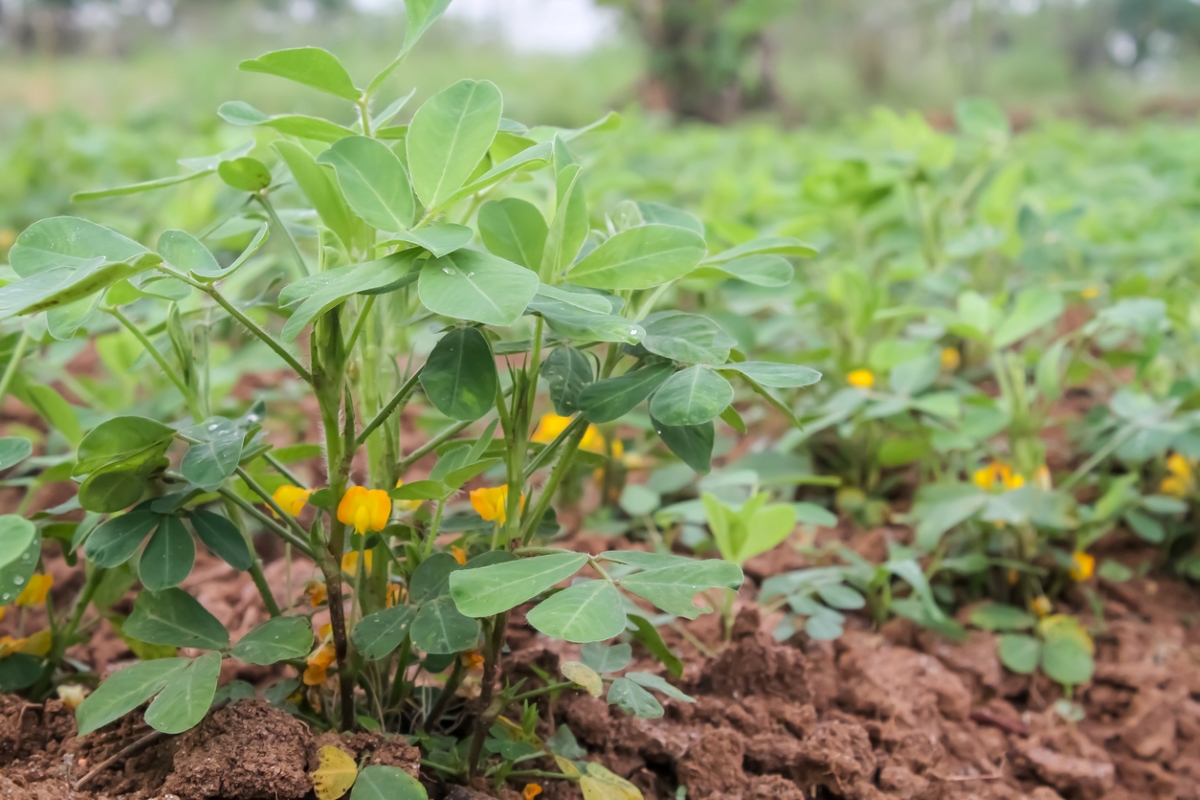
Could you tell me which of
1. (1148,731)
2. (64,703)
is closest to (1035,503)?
(1148,731)

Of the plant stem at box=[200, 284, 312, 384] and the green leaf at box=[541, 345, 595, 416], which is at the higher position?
the plant stem at box=[200, 284, 312, 384]

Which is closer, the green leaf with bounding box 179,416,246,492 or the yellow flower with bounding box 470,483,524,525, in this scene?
the green leaf with bounding box 179,416,246,492

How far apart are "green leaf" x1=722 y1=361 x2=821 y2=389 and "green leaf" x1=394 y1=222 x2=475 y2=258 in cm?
24

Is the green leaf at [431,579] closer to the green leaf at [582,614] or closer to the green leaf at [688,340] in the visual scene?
the green leaf at [582,614]

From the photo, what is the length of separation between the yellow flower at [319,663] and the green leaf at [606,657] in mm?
238

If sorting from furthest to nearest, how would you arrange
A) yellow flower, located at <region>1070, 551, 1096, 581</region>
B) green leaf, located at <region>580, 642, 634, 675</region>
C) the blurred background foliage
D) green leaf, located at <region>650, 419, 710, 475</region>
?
the blurred background foliage, yellow flower, located at <region>1070, 551, 1096, 581</region>, green leaf, located at <region>580, 642, 634, 675</region>, green leaf, located at <region>650, 419, 710, 475</region>

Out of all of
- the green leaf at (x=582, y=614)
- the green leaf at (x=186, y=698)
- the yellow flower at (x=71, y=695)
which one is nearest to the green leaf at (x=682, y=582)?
the green leaf at (x=582, y=614)

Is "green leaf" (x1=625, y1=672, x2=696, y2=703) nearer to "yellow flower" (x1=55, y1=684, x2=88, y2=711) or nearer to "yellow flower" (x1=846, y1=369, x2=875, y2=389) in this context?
"yellow flower" (x1=55, y1=684, x2=88, y2=711)

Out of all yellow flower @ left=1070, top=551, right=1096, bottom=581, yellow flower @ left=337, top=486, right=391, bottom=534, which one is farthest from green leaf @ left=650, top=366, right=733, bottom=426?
yellow flower @ left=1070, top=551, right=1096, bottom=581

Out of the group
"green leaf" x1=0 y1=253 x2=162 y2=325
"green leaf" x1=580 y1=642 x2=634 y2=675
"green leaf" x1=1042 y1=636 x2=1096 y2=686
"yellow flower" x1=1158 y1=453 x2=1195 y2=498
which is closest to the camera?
"green leaf" x1=0 y1=253 x2=162 y2=325

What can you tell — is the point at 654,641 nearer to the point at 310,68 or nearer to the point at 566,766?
the point at 566,766

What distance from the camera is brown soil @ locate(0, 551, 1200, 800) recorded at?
0.76 meters

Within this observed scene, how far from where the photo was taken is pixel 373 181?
70 centimetres

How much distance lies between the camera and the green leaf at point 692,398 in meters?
0.68
